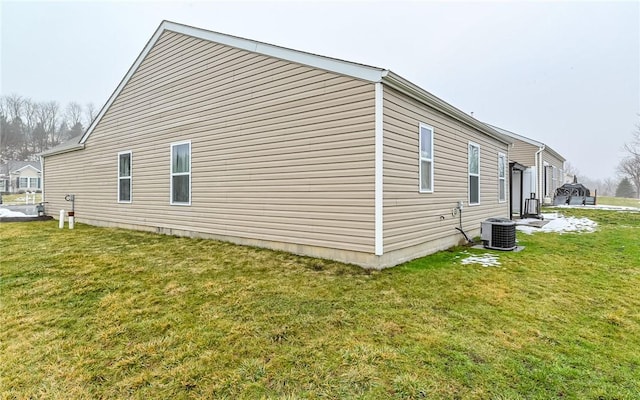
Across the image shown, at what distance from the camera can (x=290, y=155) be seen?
5836 mm

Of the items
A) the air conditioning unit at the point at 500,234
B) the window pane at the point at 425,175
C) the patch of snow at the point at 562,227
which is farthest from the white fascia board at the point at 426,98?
the patch of snow at the point at 562,227

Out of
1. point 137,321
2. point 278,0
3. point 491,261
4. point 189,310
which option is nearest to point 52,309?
point 137,321

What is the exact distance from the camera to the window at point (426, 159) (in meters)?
5.97

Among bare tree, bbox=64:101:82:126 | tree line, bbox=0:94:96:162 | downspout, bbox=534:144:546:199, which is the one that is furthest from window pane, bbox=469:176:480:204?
bare tree, bbox=64:101:82:126

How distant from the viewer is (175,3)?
11906mm

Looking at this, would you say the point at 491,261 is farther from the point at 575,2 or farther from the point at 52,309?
the point at 575,2

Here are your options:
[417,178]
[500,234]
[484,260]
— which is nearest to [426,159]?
[417,178]

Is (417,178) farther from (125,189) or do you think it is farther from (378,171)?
(125,189)

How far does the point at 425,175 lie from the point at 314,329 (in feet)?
13.6

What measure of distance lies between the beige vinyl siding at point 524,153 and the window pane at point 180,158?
17.4m

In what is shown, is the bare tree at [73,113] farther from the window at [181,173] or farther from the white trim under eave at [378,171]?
the white trim under eave at [378,171]

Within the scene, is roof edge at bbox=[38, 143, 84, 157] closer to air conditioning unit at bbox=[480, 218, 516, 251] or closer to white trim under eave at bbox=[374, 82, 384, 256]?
white trim under eave at bbox=[374, 82, 384, 256]

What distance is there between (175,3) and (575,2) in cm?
1544

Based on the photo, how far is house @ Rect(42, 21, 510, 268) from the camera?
503 centimetres
